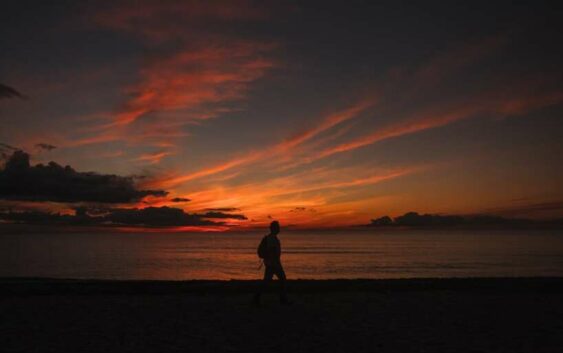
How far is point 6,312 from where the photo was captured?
12.5m

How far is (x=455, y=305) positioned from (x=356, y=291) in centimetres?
390

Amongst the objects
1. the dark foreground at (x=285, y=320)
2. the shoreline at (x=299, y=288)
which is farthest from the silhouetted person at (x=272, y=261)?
the shoreline at (x=299, y=288)

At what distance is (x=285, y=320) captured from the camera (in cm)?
1162

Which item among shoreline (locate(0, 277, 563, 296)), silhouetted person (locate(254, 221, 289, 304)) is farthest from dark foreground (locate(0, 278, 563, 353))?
silhouetted person (locate(254, 221, 289, 304))

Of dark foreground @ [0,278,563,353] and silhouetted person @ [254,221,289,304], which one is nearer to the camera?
dark foreground @ [0,278,563,353]

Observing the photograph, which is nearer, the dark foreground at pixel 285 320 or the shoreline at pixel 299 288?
the dark foreground at pixel 285 320

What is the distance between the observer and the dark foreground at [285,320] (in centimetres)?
909

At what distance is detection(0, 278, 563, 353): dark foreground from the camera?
9086 millimetres

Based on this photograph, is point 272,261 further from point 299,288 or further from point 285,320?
point 299,288

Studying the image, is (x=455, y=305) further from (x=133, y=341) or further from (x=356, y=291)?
(x=133, y=341)

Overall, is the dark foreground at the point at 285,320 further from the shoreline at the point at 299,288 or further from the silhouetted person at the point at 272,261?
the silhouetted person at the point at 272,261

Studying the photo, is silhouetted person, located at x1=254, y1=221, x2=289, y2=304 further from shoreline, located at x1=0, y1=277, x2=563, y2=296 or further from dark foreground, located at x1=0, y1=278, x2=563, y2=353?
shoreline, located at x1=0, y1=277, x2=563, y2=296

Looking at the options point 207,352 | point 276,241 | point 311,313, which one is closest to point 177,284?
point 276,241

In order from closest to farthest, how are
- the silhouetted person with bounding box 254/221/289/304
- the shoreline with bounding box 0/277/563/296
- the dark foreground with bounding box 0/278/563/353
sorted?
the dark foreground with bounding box 0/278/563/353 < the silhouetted person with bounding box 254/221/289/304 < the shoreline with bounding box 0/277/563/296
